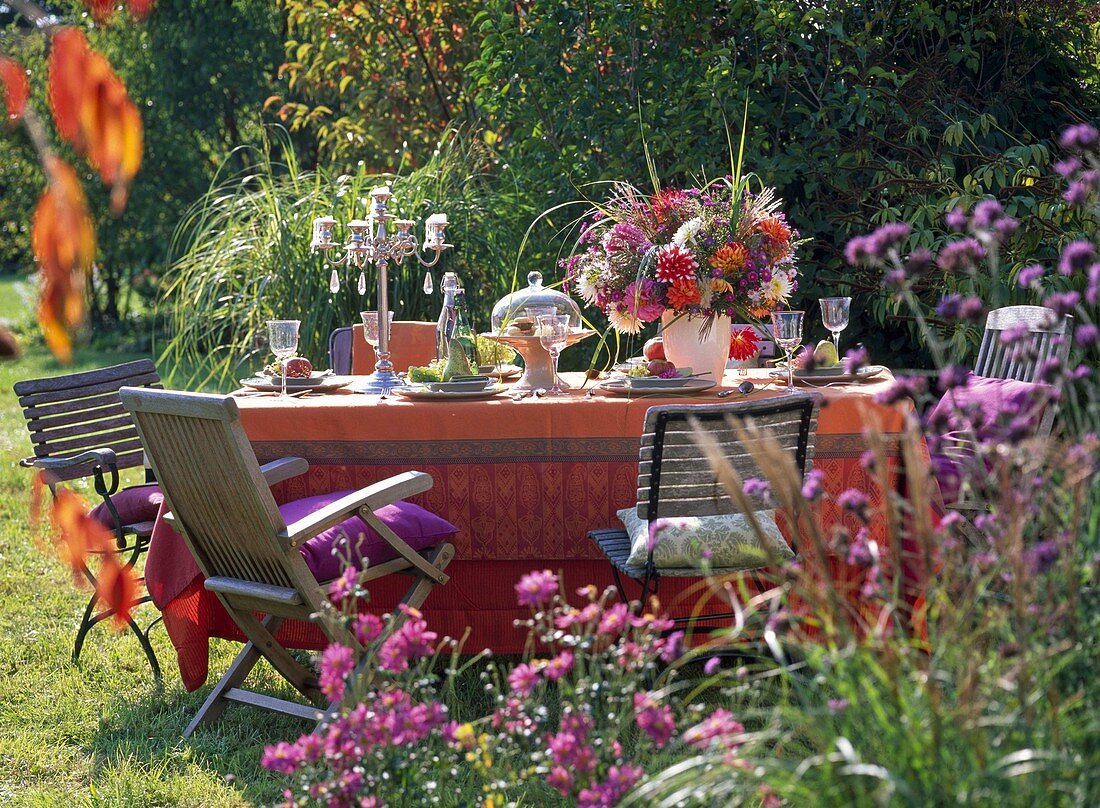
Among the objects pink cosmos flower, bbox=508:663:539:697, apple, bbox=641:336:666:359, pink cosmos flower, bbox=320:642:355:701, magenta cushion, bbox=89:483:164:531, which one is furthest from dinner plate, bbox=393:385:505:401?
pink cosmos flower, bbox=508:663:539:697

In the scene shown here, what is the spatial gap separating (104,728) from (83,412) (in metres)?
1.37

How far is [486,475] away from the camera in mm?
3916

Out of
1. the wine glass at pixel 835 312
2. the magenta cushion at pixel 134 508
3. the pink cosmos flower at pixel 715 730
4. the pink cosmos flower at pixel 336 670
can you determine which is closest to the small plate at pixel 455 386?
the magenta cushion at pixel 134 508

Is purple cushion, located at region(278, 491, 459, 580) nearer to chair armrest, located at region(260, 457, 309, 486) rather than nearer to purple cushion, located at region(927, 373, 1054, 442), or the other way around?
chair armrest, located at region(260, 457, 309, 486)

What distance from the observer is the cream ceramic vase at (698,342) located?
4.14 meters

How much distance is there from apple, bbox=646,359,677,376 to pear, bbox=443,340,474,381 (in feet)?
1.88

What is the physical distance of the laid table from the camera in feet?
12.6

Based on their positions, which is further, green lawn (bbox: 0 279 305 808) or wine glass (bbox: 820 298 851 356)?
wine glass (bbox: 820 298 851 356)

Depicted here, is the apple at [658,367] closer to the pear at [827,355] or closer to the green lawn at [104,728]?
the pear at [827,355]

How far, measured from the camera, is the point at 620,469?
12.8ft

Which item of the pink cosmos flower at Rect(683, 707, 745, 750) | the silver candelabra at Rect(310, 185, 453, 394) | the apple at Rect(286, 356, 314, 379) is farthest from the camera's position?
the silver candelabra at Rect(310, 185, 453, 394)

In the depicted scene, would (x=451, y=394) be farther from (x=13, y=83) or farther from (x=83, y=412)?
(x=13, y=83)

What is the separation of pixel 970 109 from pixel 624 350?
2113 mm

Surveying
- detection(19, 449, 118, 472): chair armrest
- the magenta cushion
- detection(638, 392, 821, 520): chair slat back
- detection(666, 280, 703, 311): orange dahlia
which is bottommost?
the magenta cushion
